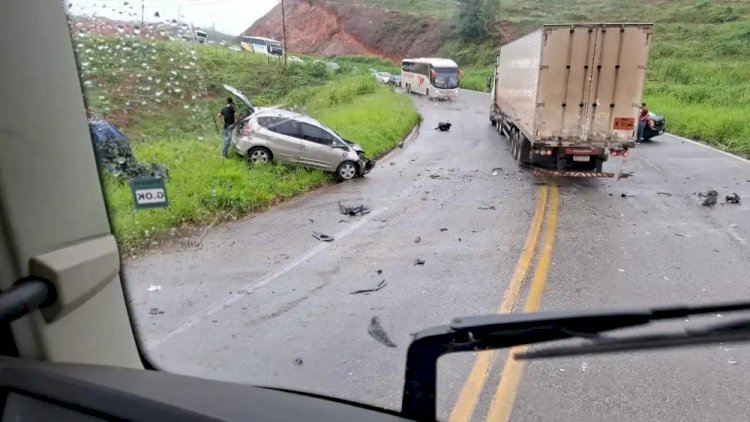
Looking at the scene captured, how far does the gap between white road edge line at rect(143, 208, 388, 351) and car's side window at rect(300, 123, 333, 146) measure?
10.4 feet

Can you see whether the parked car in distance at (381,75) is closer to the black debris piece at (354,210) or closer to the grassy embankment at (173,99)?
the black debris piece at (354,210)

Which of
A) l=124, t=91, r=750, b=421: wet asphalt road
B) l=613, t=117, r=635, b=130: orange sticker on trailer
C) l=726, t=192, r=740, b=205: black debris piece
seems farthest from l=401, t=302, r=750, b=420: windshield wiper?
l=613, t=117, r=635, b=130: orange sticker on trailer

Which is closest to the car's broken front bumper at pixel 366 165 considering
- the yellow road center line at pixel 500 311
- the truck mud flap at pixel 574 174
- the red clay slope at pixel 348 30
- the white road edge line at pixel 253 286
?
the red clay slope at pixel 348 30

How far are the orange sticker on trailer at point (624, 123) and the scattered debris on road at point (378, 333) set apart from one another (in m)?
8.74

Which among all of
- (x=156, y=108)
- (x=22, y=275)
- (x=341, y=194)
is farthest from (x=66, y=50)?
(x=341, y=194)

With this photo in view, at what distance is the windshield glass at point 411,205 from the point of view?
119 inches

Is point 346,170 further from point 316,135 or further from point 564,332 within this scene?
point 564,332

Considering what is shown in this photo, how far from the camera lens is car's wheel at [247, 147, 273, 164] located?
394 inches

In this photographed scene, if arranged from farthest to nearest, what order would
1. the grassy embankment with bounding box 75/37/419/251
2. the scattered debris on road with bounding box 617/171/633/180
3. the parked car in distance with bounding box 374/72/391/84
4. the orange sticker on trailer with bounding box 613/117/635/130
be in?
the parked car in distance with bounding box 374/72/391/84
the scattered debris on road with bounding box 617/171/633/180
the orange sticker on trailer with bounding box 613/117/635/130
the grassy embankment with bounding box 75/37/419/251

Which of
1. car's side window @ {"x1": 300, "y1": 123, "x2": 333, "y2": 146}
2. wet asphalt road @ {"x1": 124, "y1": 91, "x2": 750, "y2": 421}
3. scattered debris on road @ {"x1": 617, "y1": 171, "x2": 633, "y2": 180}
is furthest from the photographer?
scattered debris on road @ {"x1": 617, "y1": 171, "x2": 633, "y2": 180}

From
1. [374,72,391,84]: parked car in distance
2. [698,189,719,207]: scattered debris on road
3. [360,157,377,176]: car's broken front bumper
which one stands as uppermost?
[374,72,391,84]: parked car in distance

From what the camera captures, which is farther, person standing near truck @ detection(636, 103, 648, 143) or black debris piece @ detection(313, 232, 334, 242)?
person standing near truck @ detection(636, 103, 648, 143)

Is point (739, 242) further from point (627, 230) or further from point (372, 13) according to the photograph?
point (372, 13)

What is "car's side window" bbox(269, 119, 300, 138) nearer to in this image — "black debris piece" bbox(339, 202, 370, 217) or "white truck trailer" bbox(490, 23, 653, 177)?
"black debris piece" bbox(339, 202, 370, 217)
